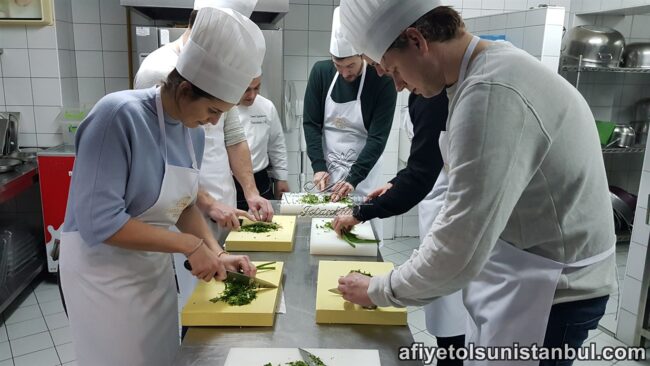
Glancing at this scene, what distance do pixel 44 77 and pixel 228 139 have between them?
193 centimetres

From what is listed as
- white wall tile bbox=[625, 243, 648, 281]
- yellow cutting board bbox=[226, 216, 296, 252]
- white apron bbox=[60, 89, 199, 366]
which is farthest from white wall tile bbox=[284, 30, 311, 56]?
white apron bbox=[60, 89, 199, 366]

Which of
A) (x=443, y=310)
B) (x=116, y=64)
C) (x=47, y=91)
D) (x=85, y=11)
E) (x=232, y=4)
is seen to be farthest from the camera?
(x=116, y=64)

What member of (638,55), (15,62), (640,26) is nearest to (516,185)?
(15,62)

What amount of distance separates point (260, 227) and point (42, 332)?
1685 millimetres

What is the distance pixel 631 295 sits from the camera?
98.8 inches

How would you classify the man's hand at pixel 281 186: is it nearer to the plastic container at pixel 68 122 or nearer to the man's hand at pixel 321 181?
the man's hand at pixel 321 181

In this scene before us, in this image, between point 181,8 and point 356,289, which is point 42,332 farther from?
point 356,289

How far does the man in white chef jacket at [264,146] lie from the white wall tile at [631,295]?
6.19ft

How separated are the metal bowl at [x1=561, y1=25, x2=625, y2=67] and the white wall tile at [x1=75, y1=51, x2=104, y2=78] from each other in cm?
353

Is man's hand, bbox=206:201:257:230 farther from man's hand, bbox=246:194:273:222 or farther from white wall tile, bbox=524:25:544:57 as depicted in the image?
white wall tile, bbox=524:25:544:57

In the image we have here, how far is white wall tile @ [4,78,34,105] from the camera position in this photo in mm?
3205

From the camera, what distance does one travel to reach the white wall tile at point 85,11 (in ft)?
11.2

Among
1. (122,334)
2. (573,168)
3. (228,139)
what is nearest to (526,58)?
(573,168)

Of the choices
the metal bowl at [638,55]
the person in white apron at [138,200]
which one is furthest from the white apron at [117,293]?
the metal bowl at [638,55]
